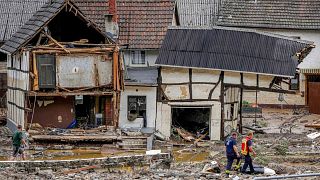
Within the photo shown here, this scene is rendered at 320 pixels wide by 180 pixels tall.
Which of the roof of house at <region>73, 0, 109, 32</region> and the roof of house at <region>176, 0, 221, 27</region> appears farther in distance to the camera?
the roof of house at <region>176, 0, 221, 27</region>

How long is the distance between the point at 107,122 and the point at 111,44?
415 centimetres

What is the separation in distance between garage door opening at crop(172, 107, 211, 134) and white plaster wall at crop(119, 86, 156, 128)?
1677 millimetres

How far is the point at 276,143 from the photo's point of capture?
38.6 metres

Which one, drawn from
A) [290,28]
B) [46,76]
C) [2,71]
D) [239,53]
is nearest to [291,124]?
[239,53]

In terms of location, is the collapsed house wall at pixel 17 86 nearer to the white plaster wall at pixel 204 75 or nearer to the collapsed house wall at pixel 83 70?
the collapsed house wall at pixel 83 70

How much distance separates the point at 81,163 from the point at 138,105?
12.1 meters

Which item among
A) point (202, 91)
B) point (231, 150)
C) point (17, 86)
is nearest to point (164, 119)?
point (202, 91)

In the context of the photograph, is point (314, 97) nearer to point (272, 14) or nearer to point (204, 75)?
point (272, 14)

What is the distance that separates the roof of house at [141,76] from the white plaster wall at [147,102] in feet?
1.23

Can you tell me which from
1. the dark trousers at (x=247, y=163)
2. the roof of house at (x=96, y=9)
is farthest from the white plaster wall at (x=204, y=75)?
the dark trousers at (x=247, y=163)

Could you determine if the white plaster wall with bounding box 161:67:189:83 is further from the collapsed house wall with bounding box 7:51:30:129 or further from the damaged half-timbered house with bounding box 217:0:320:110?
the damaged half-timbered house with bounding box 217:0:320:110

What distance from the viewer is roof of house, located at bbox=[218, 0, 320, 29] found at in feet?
188

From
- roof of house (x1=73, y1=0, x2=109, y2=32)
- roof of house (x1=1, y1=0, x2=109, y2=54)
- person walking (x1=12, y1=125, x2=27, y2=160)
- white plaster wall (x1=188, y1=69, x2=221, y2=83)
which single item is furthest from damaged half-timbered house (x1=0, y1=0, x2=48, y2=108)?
person walking (x1=12, y1=125, x2=27, y2=160)

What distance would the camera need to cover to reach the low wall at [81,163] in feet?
98.4
